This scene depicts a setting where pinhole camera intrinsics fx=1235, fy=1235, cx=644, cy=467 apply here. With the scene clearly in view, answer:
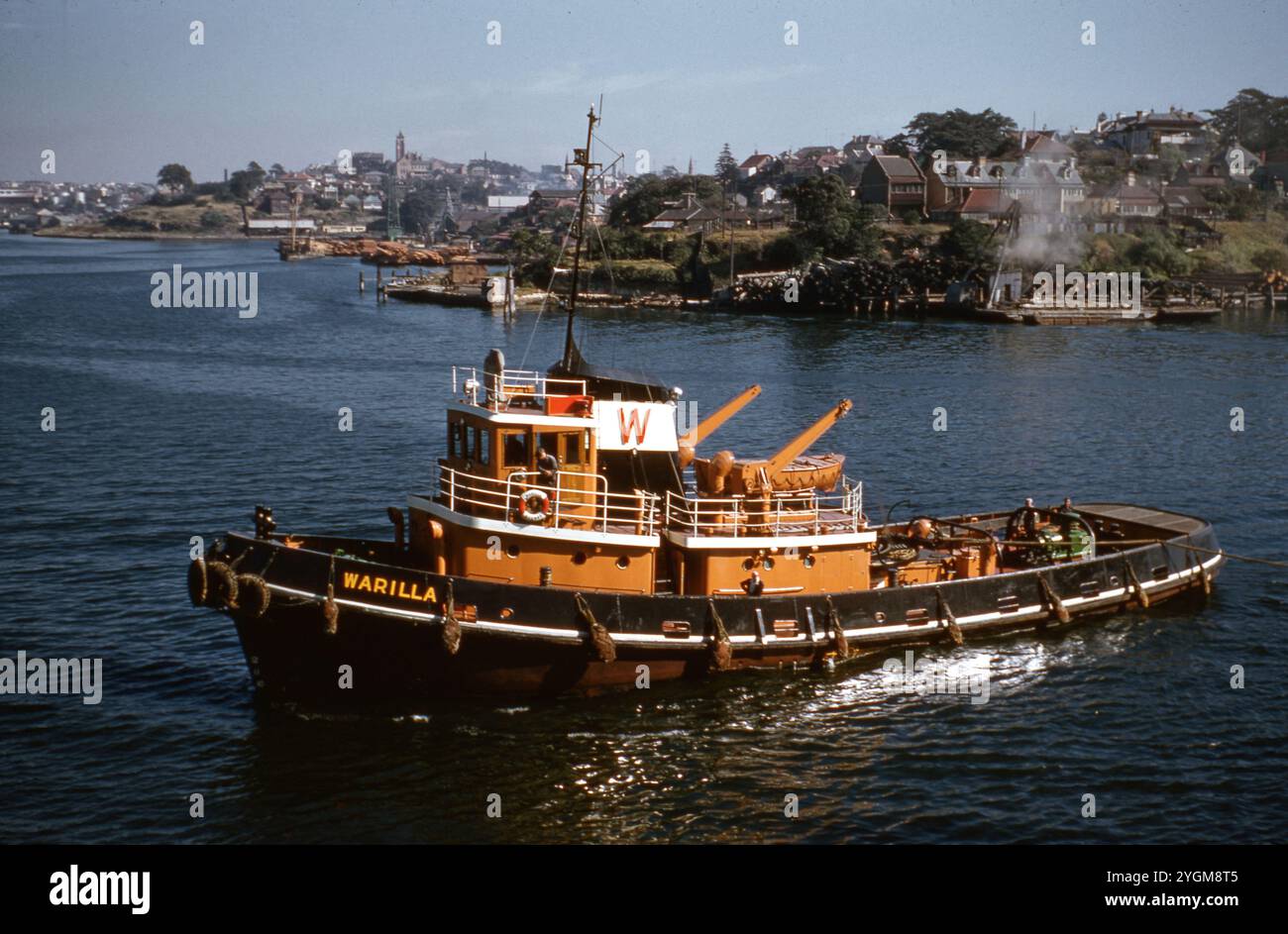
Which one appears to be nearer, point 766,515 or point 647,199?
point 766,515

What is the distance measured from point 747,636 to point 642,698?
88.0 inches

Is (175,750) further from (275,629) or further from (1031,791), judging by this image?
(1031,791)

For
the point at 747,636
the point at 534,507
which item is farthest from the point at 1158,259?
the point at 534,507

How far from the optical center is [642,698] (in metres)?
22.2

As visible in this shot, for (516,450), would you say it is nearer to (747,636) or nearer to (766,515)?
(766,515)

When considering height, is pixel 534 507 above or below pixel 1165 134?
below

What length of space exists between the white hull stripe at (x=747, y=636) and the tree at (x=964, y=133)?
426 feet

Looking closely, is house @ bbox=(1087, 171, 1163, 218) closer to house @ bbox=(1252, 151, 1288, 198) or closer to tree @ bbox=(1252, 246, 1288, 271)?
tree @ bbox=(1252, 246, 1288, 271)

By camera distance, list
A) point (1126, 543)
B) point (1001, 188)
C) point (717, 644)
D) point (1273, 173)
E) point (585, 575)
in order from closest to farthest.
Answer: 1. point (717, 644)
2. point (585, 575)
3. point (1126, 543)
4. point (1001, 188)
5. point (1273, 173)

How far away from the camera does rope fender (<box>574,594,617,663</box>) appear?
2105 cm

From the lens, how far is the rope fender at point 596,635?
829 inches

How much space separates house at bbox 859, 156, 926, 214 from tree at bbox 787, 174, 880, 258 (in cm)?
1011

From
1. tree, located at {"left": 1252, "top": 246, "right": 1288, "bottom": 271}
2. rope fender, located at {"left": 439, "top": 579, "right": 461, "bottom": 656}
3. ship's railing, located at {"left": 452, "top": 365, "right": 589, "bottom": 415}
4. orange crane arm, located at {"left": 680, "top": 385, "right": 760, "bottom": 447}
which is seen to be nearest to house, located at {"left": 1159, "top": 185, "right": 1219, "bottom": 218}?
tree, located at {"left": 1252, "top": 246, "right": 1288, "bottom": 271}

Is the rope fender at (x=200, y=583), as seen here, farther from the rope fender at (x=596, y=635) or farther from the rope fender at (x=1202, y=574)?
the rope fender at (x=1202, y=574)
